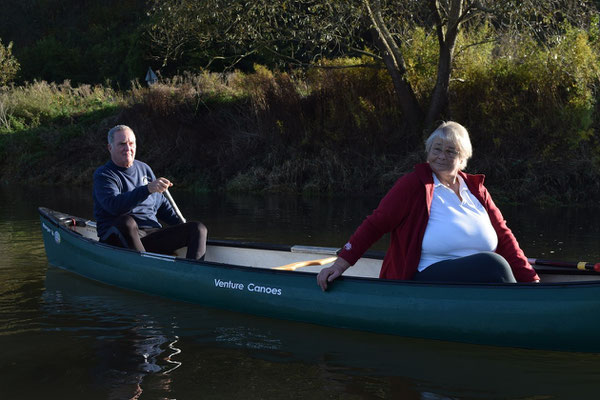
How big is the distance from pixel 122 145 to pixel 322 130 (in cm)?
994

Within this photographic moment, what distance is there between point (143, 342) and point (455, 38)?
→ 10240mm

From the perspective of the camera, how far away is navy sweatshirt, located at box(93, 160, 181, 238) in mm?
5789

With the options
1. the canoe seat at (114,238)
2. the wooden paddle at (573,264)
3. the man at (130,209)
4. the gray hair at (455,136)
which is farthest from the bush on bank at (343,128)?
the gray hair at (455,136)

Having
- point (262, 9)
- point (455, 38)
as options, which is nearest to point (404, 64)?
point (455, 38)

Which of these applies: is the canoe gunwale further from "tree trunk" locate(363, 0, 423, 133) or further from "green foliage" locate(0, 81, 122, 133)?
"green foliage" locate(0, 81, 122, 133)

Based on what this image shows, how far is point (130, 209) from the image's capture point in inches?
231

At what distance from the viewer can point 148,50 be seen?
25.2m

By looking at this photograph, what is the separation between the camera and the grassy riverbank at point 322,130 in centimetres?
1307

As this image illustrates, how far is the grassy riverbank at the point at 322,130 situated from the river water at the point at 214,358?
8.65 metres

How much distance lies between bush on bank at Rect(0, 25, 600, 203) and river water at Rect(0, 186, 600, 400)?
8.67 m

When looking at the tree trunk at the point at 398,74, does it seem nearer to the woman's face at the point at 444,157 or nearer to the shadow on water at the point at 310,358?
the shadow on water at the point at 310,358

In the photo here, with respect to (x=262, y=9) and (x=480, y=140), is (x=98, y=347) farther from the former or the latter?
(x=480, y=140)

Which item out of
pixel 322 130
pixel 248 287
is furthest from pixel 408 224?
pixel 322 130

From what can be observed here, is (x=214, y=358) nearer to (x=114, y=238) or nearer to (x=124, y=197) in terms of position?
(x=124, y=197)
